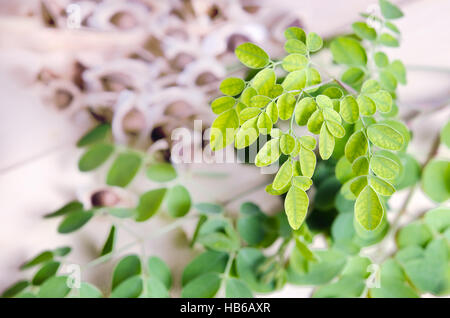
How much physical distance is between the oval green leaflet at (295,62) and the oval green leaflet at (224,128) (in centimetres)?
7

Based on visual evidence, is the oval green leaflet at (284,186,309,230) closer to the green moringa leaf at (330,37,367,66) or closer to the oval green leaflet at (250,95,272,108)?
the oval green leaflet at (250,95,272,108)

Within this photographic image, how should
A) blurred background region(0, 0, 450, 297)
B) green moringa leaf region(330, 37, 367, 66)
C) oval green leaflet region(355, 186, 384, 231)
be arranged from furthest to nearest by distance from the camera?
blurred background region(0, 0, 450, 297)
green moringa leaf region(330, 37, 367, 66)
oval green leaflet region(355, 186, 384, 231)

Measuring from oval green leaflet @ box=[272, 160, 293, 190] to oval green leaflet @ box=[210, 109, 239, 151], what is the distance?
0.06 m

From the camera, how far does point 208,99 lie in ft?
2.05

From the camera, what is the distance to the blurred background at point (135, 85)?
1.98ft

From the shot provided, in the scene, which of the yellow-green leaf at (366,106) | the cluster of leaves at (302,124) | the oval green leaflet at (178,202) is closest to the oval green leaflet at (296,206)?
the cluster of leaves at (302,124)

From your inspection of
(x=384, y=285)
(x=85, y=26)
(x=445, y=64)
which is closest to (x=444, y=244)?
(x=384, y=285)

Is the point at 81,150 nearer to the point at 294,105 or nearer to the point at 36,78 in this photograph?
the point at 36,78

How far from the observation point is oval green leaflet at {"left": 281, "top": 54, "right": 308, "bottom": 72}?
0.39 meters

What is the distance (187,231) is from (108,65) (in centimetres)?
27

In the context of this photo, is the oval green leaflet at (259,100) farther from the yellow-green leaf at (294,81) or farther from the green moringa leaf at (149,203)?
the green moringa leaf at (149,203)

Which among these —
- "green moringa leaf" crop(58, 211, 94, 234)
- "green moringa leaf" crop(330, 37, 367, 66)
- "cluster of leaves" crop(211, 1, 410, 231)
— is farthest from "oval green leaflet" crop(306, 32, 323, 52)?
"green moringa leaf" crop(58, 211, 94, 234)

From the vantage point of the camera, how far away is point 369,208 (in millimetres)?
363

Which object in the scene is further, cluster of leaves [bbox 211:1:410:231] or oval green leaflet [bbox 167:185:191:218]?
oval green leaflet [bbox 167:185:191:218]
